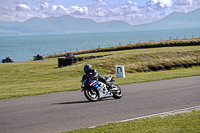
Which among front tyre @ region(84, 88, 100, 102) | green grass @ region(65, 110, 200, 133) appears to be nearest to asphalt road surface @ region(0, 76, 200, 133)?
front tyre @ region(84, 88, 100, 102)

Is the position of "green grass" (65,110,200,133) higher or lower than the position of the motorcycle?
lower

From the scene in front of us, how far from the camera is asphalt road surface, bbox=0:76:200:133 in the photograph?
29.8 ft

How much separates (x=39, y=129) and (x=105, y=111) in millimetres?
2902

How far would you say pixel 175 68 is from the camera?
33375 mm

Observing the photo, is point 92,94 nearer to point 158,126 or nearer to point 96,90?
point 96,90

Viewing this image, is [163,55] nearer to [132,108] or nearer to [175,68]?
[175,68]

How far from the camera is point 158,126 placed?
7859 millimetres

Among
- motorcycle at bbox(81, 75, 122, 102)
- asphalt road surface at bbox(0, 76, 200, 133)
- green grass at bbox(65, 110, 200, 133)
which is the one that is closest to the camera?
green grass at bbox(65, 110, 200, 133)

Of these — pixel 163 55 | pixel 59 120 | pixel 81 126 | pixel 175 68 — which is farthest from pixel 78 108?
pixel 163 55

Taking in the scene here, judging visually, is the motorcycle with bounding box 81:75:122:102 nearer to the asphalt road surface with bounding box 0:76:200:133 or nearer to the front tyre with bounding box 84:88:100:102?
the front tyre with bounding box 84:88:100:102

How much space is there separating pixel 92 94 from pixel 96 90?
0.25 meters

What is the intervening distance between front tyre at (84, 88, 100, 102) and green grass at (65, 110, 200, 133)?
4.44 metres

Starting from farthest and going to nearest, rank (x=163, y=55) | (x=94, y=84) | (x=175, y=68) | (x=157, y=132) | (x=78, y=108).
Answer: (x=163, y=55)
(x=175, y=68)
(x=94, y=84)
(x=78, y=108)
(x=157, y=132)

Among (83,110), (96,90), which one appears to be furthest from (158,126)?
(96,90)
